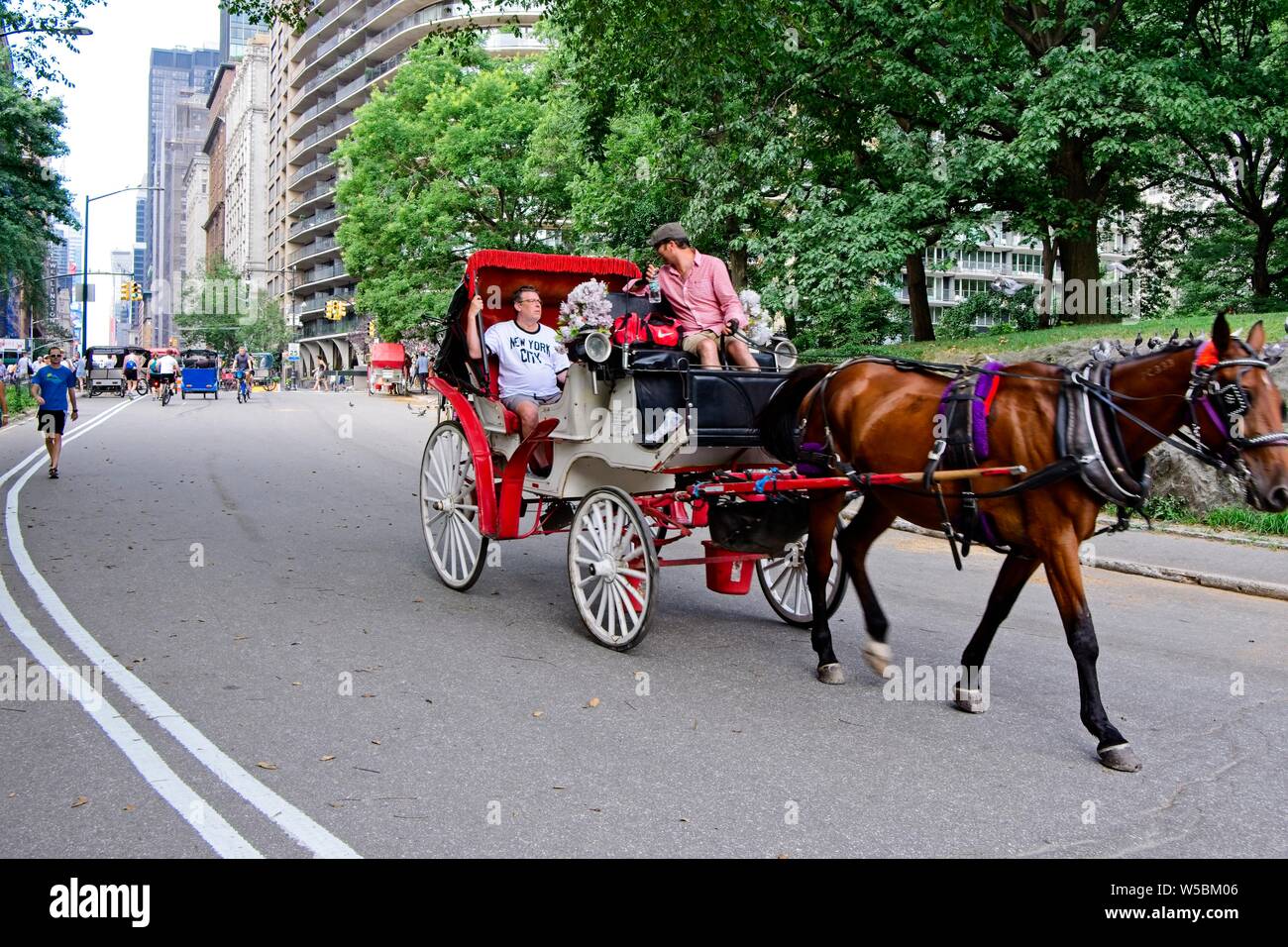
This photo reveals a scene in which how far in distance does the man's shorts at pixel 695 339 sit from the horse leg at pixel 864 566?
161 cm

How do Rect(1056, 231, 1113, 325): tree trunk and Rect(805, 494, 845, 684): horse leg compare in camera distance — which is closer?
Rect(805, 494, 845, 684): horse leg

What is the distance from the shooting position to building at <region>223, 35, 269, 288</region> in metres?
123

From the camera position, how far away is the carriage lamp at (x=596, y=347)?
685 cm

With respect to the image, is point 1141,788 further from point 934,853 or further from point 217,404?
point 217,404

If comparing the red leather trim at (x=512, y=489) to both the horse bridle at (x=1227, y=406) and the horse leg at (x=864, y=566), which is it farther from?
the horse bridle at (x=1227, y=406)

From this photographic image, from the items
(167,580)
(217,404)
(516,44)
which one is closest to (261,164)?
(516,44)

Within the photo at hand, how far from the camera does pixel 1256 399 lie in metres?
4.75

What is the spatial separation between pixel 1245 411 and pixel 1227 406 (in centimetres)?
8

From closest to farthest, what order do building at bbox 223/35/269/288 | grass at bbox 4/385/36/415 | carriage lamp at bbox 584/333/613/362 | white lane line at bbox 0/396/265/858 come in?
1. white lane line at bbox 0/396/265/858
2. carriage lamp at bbox 584/333/613/362
3. grass at bbox 4/385/36/415
4. building at bbox 223/35/269/288

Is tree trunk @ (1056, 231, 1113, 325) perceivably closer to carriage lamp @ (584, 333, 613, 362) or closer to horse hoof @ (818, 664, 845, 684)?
carriage lamp @ (584, 333, 613, 362)

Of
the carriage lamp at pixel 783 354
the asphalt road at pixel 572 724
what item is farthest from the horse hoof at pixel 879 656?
the carriage lamp at pixel 783 354

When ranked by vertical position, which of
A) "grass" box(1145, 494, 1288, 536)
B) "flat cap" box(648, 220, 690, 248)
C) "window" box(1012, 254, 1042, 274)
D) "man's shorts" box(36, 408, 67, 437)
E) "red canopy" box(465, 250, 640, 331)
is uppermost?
"window" box(1012, 254, 1042, 274)

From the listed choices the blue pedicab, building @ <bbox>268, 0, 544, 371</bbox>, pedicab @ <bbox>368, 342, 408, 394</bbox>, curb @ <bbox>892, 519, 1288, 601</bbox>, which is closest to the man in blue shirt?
curb @ <bbox>892, 519, 1288, 601</bbox>

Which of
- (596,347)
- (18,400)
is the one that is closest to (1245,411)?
(596,347)
